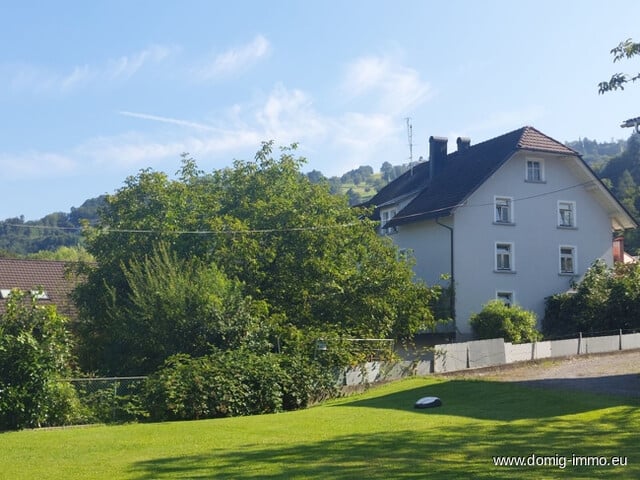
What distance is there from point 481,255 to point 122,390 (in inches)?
874

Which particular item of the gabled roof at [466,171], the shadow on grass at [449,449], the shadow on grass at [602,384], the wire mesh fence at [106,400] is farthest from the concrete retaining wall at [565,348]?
the wire mesh fence at [106,400]

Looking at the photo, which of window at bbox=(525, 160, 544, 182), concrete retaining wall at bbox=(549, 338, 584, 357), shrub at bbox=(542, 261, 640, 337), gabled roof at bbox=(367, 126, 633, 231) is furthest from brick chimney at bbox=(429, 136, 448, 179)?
concrete retaining wall at bbox=(549, 338, 584, 357)

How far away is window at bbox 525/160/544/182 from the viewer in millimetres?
42062

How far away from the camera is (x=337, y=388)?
2648 centimetres

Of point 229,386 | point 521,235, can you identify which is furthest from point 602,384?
point 521,235

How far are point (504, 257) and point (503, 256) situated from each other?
8 cm

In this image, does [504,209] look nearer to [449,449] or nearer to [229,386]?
[229,386]

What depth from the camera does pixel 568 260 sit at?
43.0 meters

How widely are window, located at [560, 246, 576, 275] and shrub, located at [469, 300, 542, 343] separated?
25.8ft

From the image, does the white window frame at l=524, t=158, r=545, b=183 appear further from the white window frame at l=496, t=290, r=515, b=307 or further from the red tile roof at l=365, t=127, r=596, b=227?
the white window frame at l=496, t=290, r=515, b=307

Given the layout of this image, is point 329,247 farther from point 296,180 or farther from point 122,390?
point 122,390

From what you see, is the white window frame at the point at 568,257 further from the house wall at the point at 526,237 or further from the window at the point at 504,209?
the window at the point at 504,209

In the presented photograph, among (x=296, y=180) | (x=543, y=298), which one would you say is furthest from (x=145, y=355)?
(x=543, y=298)

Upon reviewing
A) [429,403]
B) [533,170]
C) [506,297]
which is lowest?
[429,403]
